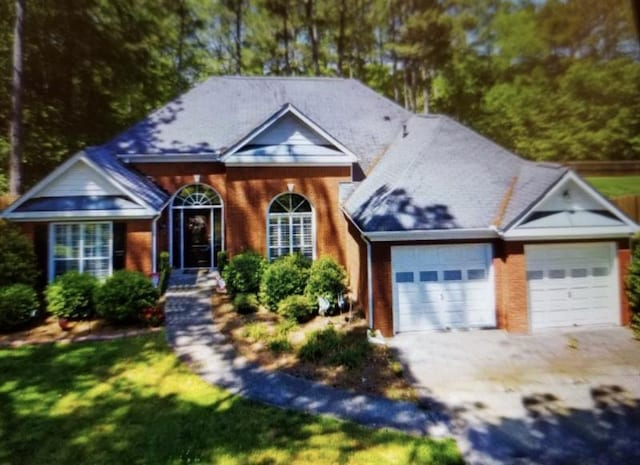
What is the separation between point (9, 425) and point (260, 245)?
30.5 ft

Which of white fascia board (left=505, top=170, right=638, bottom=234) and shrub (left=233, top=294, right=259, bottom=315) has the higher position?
white fascia board (left=505, top=170, right=638, bottom=234)

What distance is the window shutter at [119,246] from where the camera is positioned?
41.5ft

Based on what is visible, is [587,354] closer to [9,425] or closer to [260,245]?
[260,245]

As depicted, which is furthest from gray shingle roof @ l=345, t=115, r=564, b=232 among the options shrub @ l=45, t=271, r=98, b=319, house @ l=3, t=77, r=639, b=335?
shrub @ l=45, t=271, r=98, b=319

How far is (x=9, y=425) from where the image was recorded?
645cm

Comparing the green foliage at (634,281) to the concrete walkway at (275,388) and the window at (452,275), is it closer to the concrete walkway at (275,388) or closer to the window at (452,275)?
the window at (452,275)

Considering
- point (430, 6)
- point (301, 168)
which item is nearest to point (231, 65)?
point (301, 168)

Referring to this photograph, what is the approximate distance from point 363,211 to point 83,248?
921 centimetres

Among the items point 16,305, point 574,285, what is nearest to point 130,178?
point 16,305

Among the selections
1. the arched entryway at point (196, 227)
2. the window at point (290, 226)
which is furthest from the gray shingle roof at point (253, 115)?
the window at point (290, 226)

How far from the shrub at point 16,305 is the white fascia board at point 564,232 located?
13149mm

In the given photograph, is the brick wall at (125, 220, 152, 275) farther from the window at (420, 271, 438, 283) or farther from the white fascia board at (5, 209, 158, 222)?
the window at (420, 271, 438, 283)

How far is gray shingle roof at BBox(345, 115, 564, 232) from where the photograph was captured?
10.4m

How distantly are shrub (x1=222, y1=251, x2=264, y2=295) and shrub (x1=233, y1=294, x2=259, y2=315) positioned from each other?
654 millimetres
